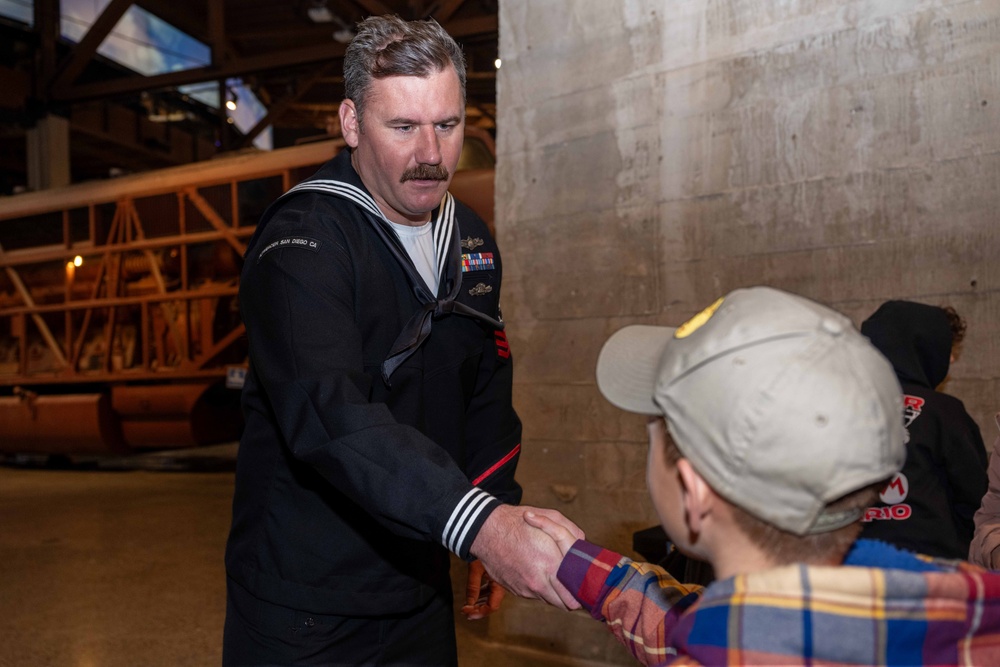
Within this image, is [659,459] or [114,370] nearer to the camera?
[659,459]

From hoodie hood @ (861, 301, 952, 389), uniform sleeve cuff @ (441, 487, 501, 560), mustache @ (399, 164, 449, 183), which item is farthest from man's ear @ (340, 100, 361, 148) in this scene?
hoodie hood @ (861, 301, 952, 389)

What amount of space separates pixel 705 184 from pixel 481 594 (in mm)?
2230

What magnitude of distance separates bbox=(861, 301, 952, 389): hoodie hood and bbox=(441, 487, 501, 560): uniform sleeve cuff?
190 cm

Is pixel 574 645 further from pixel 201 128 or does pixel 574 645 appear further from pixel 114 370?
pixel 201 128

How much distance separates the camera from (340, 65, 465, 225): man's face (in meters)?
2.09

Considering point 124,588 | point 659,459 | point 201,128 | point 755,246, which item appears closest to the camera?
point 659,459

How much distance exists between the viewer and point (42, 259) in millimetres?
11133

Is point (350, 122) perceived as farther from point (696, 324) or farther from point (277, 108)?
point (277, 108)

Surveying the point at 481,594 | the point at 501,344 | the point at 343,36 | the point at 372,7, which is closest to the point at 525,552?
the point at 481,594

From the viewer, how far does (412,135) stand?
2.11 m

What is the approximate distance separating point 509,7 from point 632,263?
59.7 inches

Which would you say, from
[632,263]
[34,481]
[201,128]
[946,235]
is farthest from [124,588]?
[201,128]

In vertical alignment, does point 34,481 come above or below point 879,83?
below

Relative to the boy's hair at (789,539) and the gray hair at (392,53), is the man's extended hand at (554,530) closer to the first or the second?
the boy's hair at (789,539)
